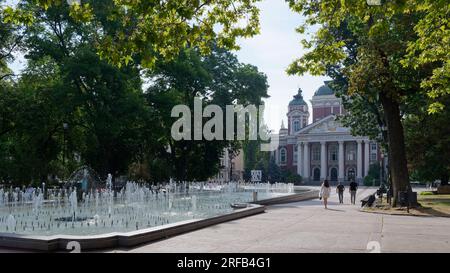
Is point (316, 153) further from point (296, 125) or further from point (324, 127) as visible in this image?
point (296, 125)

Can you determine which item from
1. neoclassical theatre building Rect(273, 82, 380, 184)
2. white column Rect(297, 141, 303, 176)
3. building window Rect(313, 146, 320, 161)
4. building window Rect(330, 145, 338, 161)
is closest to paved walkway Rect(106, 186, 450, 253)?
neoclassical theatre building Rect(273, 82, 380, 184)

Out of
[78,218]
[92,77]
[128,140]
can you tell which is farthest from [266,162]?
[78,218]

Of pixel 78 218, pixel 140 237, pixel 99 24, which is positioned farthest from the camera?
pixel 99 24

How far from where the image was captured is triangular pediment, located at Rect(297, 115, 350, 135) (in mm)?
90750

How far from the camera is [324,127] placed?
9238cm

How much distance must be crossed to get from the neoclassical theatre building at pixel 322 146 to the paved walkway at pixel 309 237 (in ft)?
232

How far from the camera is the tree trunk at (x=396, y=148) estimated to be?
2406 centimetres

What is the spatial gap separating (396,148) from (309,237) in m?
13.1

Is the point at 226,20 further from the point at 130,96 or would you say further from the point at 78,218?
the point at 130,96

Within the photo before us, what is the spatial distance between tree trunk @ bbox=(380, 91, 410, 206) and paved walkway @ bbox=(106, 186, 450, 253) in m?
6.71

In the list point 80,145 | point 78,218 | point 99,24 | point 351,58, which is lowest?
point 78,218

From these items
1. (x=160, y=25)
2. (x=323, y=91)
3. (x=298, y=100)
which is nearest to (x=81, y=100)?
(x=160, y=25)

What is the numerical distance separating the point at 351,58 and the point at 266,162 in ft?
221
